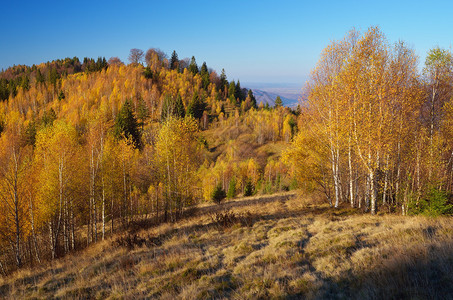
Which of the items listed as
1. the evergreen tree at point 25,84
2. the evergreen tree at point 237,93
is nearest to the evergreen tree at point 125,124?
the evergreen tree at point 237,93

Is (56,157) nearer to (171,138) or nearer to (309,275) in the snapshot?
(171,138)

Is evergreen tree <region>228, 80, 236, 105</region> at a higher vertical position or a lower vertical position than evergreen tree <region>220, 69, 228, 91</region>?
lower

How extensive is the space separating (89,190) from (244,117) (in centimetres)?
8945

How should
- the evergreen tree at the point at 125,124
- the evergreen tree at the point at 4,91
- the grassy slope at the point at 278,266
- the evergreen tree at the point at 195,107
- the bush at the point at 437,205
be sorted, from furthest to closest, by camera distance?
the evergreen tree at the point at 4,91 → the evergreen tree at the point at 195,107 → the evergreen tree at the point at 125,124 → the bush at the point at 437,205 → the grassy slope at the point at 278,266

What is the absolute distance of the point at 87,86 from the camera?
9781cm

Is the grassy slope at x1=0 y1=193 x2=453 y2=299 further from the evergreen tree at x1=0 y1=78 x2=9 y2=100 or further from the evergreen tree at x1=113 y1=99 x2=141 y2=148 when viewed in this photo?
the evergreen tree at x1=0 y1=78 x2=9 y2=100

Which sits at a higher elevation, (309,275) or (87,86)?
(87,86)

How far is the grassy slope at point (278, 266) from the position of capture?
5.54m

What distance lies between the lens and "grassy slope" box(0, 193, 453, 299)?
18.2 feet

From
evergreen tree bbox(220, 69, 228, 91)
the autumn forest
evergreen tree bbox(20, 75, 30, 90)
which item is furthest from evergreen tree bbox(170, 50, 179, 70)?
the autumn forest

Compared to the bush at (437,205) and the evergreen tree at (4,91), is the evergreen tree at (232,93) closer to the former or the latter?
the evergreen tree at (4,91)

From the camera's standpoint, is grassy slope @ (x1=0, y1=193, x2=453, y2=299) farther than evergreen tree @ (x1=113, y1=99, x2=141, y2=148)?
No

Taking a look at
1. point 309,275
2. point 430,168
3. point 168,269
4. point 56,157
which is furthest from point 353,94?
point 56,157

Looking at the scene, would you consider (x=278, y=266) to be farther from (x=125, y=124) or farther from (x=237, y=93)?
(x=237, y=93)
